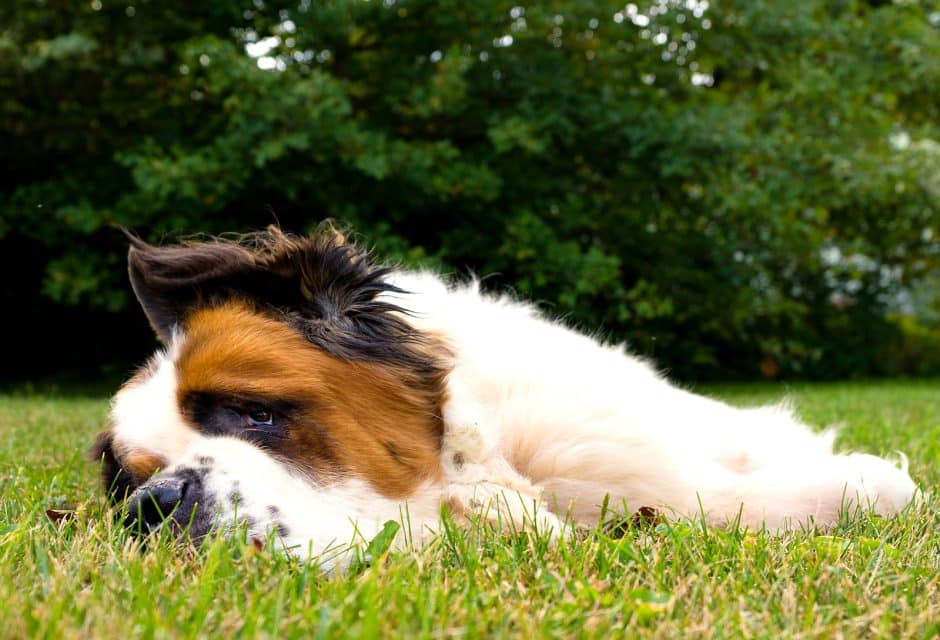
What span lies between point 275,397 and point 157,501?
411 mm

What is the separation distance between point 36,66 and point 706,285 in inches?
365

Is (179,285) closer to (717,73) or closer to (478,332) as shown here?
(478,332)

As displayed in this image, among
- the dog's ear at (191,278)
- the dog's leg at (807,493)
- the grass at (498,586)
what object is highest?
the dog's ear at (191,278)

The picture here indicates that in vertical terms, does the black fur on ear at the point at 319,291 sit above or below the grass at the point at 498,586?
above

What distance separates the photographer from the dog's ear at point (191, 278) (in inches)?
112

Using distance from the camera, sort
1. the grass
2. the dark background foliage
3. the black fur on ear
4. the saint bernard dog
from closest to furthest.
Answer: the grass → the saint bernard dog → the black fur on ear → the dark background foliage

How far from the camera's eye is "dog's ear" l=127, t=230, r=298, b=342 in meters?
2.84

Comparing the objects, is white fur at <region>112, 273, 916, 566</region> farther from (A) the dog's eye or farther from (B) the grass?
(B) the grass

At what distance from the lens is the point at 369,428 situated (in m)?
2.64

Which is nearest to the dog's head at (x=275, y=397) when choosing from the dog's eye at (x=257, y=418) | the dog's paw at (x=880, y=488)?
the dog's eye at (x=257, y=418)

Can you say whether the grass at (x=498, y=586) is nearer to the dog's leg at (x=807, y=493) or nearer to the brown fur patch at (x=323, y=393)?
the dog's leg at (x=807, y=493)

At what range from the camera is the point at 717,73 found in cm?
1548

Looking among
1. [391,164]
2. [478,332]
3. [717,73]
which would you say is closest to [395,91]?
[391,164]

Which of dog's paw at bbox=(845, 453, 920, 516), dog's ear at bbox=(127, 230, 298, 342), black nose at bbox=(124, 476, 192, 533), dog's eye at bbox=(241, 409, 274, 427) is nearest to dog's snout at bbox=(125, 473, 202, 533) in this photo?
black nose at bbox=(124, 476, 192, 533)
